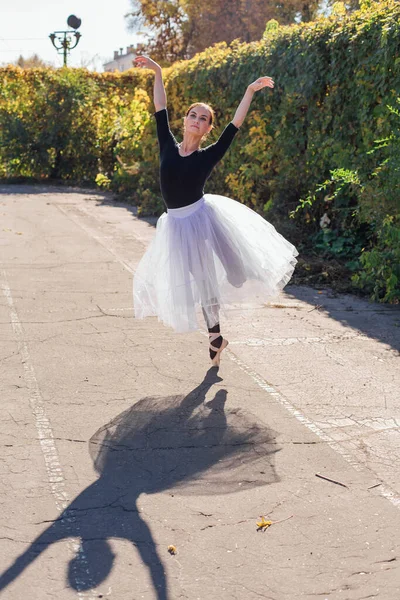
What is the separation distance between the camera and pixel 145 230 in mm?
14422

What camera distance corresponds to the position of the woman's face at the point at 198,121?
6312mm

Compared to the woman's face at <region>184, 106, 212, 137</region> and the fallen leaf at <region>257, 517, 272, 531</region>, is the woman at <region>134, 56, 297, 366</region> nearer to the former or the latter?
the woman's face at <region>184, 106, 212, 137</region>

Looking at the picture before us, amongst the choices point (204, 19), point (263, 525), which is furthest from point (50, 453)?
point (204, 19)

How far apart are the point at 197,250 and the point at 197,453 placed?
5.64 ft

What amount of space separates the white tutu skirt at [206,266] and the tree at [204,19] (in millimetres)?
38339

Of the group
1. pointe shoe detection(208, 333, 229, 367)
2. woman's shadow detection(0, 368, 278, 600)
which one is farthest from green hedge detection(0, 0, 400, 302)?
woman's shadow detection(0, 368, 278, 600)

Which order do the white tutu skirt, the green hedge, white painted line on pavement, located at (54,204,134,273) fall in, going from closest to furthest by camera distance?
the white tutu skirt
the green hedge
white painted line on pavement, located at (54,204,134,273)

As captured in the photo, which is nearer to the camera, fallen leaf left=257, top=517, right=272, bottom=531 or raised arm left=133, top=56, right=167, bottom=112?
fallen leaf left=257, top=517, right=272, bottom=531

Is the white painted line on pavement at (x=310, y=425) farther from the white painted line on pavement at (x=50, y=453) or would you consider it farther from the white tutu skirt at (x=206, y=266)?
the white painted line on pavement at (x=50, y=453)

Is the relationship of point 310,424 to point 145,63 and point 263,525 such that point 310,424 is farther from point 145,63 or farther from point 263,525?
point 145,63

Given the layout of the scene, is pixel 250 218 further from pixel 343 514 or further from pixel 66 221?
pixel 66 221

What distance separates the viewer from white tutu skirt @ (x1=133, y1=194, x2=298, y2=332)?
618 centimetres

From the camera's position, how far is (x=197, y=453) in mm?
5125

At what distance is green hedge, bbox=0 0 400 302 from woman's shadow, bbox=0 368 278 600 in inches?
159
